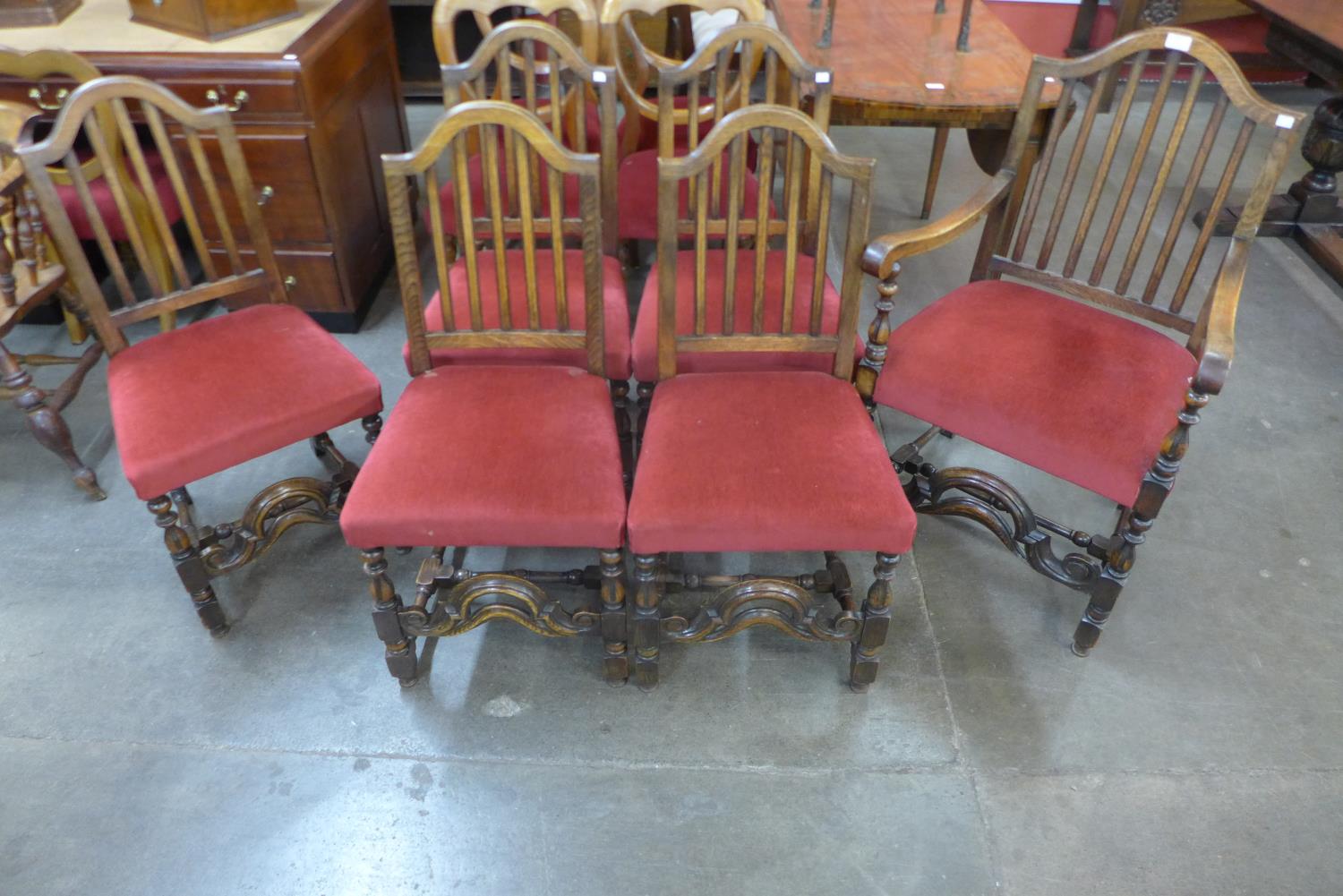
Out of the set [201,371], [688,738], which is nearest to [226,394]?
[201,371]

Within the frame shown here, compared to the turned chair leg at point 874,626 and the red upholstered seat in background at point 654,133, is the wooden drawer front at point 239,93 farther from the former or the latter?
the turned chair leg at point 874,626

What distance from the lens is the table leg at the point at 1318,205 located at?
3.09 m

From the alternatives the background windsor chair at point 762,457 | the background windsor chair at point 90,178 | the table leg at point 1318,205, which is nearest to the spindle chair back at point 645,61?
the background windsor chair at point 762,457

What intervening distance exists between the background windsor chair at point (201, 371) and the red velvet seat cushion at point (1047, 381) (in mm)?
1095

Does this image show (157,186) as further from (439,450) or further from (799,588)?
(799,588)

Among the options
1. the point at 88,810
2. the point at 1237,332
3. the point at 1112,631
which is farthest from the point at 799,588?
the point at 1237,332

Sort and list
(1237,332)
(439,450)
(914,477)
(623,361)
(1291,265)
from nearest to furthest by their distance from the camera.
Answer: (439,450), (623,361), (914,477), (1237,332), (1291,265)

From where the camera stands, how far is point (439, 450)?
1.54 metres

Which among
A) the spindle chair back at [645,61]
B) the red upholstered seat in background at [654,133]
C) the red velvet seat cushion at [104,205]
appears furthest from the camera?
the red upholstered seat in background at [654,133]

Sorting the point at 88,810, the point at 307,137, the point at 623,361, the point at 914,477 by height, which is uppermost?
the point at 307,137

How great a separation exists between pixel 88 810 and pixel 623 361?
1237 millimetres

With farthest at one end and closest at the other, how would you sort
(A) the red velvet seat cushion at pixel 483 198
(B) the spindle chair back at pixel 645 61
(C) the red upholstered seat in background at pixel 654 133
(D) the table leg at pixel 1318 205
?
(D) the table leg at pixel 1318 205
(C) the red upholstered seat in background at pixel 654 133
(A) the red velvet seat cushion at pixel 483 198
(B) the spindle chair back at pixel 645 61

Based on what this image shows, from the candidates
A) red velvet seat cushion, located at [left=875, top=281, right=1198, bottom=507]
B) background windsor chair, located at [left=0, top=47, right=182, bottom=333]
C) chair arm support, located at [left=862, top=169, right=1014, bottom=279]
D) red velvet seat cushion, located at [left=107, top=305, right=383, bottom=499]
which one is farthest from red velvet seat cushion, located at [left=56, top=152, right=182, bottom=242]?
red velvet seat cushion, located at [left=875, top=281, right=1198, bottom=507]

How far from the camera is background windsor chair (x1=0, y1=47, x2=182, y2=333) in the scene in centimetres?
215
